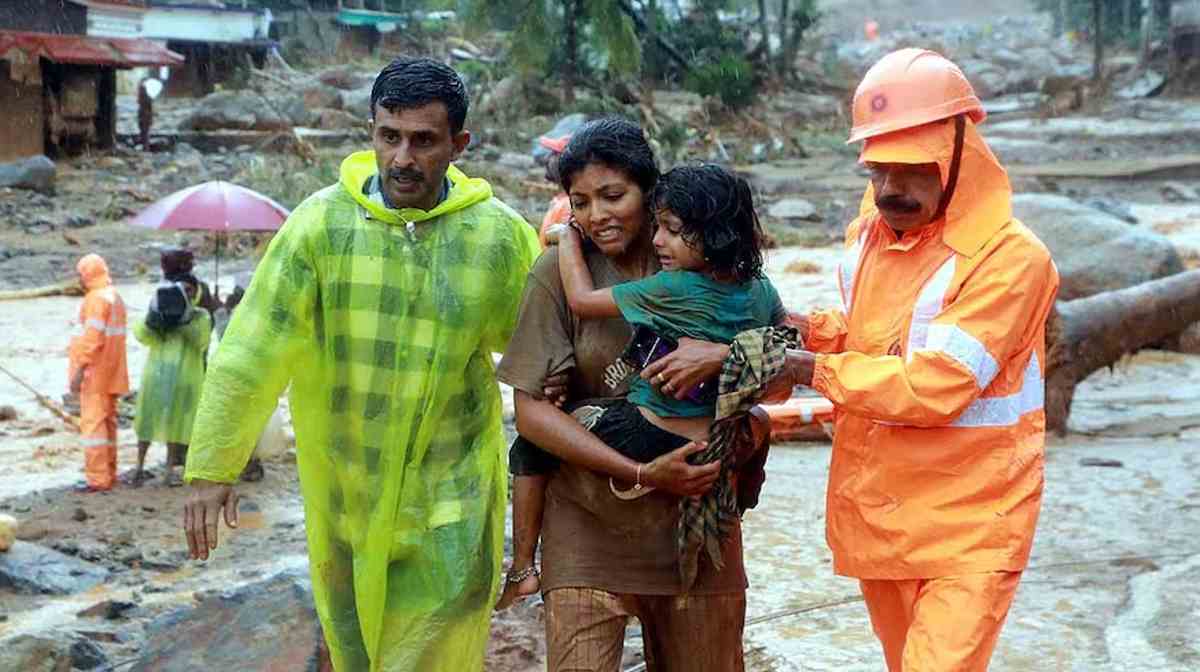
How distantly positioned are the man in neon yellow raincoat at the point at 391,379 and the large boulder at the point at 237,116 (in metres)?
25.4

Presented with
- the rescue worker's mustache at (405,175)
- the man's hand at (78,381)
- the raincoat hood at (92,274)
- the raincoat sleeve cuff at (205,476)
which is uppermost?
the rescue worker's mustache at (405,175)

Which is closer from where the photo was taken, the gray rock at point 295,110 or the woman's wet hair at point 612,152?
the woman's wet hair at point 612,152

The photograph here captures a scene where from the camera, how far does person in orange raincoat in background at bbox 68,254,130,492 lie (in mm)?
8602

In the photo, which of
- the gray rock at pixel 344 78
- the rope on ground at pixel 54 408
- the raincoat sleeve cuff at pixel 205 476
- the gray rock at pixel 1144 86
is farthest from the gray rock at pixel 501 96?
the raincoat sleeve cuff at pixel 205 476

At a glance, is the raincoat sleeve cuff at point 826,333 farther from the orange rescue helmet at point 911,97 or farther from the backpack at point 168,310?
the backpack at point 168,310

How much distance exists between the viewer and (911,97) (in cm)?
329

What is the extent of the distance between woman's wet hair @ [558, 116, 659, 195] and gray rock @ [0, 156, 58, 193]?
1900 centimetres

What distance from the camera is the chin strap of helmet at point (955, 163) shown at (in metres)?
3.30

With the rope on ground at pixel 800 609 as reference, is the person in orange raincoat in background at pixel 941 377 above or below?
above

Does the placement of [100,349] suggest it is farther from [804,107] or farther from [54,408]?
[804,107]

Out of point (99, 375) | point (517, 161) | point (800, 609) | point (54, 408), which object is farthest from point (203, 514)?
point (517, 161)

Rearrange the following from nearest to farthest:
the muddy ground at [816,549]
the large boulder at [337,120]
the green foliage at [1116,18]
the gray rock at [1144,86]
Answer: the muddy ground at [816,549]
the large boulder at [337,120]
the gray rock at [1144,86]
the green foliage at [1116,18]

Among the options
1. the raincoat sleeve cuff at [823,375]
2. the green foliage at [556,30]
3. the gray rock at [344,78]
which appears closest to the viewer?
the raincoat sleeve cuff at [823,375]

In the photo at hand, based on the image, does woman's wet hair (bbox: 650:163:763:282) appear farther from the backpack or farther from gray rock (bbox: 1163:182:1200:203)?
gray rock (bbox: 1163:182:1200:203)
